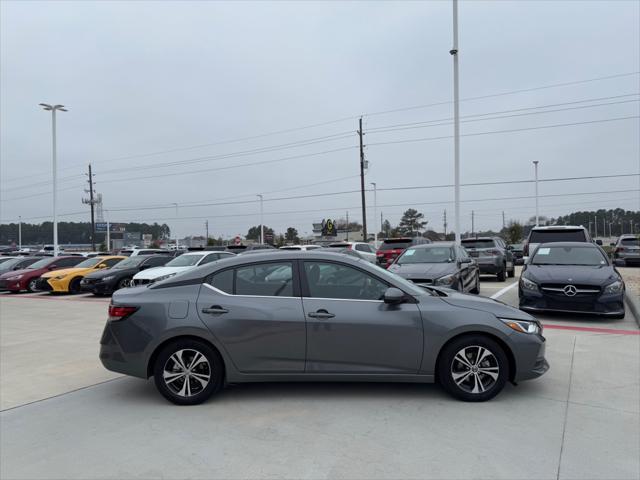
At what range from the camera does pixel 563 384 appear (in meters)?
5.06

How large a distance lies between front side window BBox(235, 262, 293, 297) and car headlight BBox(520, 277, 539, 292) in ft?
19.8

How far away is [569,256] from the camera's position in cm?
993

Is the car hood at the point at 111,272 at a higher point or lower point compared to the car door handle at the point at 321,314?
lower

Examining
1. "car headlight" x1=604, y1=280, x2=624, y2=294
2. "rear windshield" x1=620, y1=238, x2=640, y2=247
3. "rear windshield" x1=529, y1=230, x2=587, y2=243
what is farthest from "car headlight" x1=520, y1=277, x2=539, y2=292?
"rear windshield" x1=620, y1=238, x2=640, y2=247

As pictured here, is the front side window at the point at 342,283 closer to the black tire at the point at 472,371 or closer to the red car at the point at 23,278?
the black tire at the point at 472,371

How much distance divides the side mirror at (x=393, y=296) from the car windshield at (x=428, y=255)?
6.73 meters

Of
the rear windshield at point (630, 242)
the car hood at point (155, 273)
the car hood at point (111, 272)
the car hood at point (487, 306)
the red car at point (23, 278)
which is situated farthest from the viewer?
the rear windshield at point (630, 242)

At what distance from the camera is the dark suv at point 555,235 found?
1502cm

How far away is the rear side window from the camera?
4.73 m

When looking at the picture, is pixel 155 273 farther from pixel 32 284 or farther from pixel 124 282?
pixel 32 284

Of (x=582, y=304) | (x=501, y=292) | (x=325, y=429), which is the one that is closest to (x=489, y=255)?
(x=501, y=292)

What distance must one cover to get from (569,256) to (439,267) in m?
2.76

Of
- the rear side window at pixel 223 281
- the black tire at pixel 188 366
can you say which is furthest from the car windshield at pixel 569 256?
the black tire at pixel 188 366

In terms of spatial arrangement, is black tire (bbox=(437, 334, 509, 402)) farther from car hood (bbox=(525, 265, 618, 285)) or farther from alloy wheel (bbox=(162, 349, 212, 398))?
car hood (bbox=(525, 265, 618, 285))
